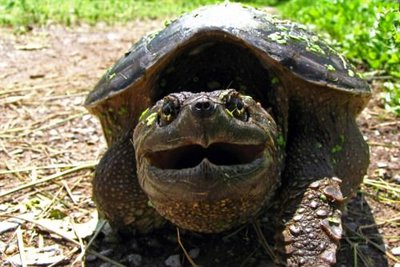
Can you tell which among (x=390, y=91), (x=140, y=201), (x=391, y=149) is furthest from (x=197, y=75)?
(x=390, y=91)

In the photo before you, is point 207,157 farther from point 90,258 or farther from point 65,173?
point 65,173

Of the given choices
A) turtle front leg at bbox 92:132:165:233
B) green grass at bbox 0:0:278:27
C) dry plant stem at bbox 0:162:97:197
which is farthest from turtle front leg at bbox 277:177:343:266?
green grass at bbox 0:0:278:27

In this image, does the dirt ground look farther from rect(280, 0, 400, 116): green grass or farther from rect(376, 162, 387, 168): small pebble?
rect(280, 0, 400, 116): green grass

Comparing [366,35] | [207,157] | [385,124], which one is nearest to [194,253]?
[207,157]

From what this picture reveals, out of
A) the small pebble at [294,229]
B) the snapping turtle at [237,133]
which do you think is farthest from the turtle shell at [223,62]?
the small pebble at [294,229]

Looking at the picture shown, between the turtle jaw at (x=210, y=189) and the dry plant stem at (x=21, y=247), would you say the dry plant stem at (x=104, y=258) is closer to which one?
the dry plant stem at (x=21, y=247)

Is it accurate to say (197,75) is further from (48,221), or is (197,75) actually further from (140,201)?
(48,221)

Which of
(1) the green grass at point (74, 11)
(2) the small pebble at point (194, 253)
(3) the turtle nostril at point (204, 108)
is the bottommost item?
(1) the green grass at point (74, 11)
